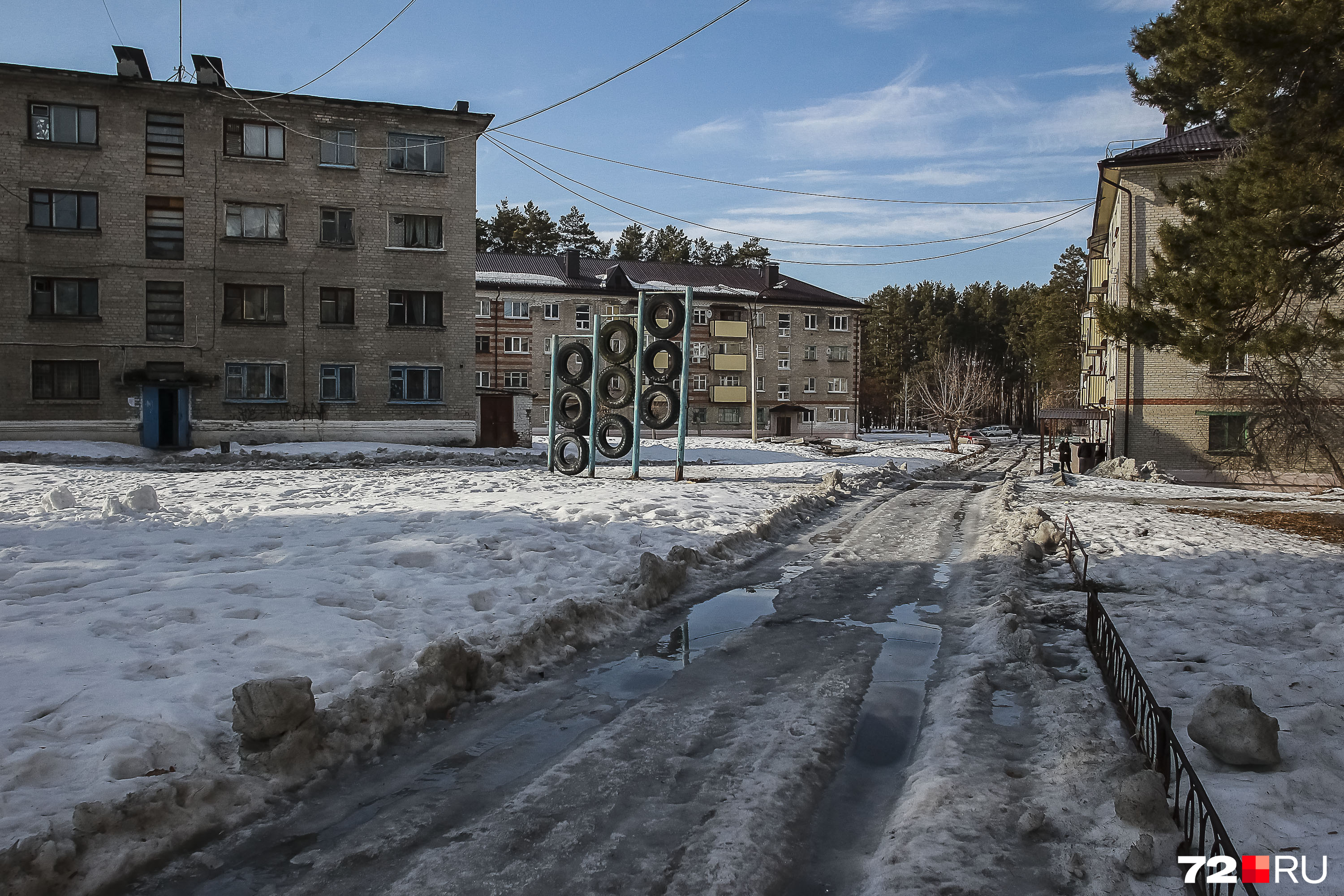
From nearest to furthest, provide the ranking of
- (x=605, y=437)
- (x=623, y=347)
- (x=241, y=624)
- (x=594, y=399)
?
(x=241, y=624) < (x=594, y=399) < (x=623, y=347) < (x=605, y=437)

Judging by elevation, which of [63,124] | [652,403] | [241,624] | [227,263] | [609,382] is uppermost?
[63,124]

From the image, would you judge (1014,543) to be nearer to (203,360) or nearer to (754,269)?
(203,360)

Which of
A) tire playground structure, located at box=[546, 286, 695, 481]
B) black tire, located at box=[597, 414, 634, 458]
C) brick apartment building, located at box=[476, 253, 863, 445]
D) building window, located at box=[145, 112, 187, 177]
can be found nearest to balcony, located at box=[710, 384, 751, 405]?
brick apartment building, located at box=[476, 253, 863, 445]

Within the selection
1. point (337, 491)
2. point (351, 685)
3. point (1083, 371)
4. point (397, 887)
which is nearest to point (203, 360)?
point (337, 491)

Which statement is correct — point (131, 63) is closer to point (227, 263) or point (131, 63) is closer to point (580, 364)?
point (227, 263)

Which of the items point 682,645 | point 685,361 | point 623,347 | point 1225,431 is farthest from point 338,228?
point 1225,431

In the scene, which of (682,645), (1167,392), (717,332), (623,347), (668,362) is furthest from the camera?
(717,332)

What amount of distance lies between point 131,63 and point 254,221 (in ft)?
23.8

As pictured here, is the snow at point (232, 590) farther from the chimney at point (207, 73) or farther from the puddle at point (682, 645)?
the chimney at point (207, 73)

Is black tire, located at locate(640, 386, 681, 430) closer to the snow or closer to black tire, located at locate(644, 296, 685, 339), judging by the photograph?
black tire, located at locate(644, 296, 685, 339)

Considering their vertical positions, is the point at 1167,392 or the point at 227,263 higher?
the point at 227,263

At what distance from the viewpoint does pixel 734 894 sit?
358 cm

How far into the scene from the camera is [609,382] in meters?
21.5

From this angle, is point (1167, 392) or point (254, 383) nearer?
point (1167, 392)
